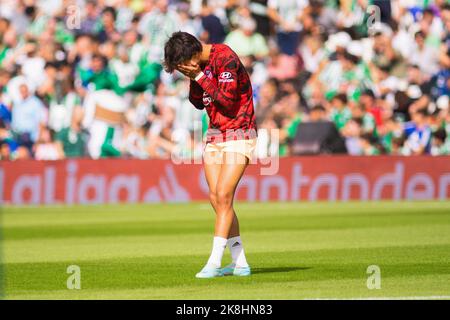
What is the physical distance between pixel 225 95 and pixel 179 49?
644 mm

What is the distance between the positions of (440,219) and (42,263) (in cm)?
787

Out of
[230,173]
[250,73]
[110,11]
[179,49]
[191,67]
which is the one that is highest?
[110,11]

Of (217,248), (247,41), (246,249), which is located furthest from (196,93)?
(247,41)

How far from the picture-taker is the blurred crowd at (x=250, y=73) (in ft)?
81.9

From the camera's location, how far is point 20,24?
93.0 ft

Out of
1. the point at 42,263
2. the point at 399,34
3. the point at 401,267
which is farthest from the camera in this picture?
the point at 399,34

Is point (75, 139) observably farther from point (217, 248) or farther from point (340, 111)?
point (217, 248)

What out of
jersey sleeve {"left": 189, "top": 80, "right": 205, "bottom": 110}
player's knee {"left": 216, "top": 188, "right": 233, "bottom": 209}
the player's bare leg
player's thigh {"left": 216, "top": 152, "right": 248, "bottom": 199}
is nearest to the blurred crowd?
jersey sleeve {"left": 189, "top": 80, "right": 205, "bottom": 110}

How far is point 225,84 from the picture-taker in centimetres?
1140

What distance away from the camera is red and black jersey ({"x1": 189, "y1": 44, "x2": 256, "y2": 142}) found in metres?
11.4

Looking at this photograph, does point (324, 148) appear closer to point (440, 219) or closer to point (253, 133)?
point (440, 219)

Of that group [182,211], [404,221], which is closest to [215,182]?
[404,221]

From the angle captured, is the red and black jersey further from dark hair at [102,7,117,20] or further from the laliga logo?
dark hair at [102,7,117,20]

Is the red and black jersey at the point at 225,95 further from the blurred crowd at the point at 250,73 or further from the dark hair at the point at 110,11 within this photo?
the dark hair at the point at 110,11
